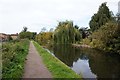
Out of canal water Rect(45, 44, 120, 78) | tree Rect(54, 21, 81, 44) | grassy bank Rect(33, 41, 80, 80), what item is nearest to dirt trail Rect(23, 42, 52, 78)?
grassy bank Rect(33, 41, 80, 80)

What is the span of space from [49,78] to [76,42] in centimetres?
4976

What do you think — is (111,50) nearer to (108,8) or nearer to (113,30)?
(113,30)

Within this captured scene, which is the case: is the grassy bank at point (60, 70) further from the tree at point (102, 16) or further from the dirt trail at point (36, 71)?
the tree at point (102, 16)

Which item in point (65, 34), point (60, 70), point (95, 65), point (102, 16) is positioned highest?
point (102, 16)

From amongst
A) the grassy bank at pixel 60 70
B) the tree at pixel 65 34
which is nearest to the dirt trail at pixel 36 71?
the grassy bank at pixel 60 70

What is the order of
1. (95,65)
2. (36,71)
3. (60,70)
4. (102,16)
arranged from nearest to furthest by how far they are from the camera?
(36,71) → (60,70) → (95,65) → (102,16)

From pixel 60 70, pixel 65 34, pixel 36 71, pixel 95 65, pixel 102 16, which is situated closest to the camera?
pixel 36 71

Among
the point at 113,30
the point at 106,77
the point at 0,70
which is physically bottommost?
the point at 106,77

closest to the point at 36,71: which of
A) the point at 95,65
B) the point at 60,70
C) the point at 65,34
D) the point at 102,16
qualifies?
the point at 60,70

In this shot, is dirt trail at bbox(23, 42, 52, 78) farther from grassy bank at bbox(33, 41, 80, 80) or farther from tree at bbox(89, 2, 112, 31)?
tree at bbox(89, 2, 112, 31)

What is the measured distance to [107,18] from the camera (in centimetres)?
5334

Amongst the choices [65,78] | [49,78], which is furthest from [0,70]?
[65,78]

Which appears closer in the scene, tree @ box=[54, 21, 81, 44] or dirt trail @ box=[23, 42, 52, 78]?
dirt trail @ box=[23, 42, 52, 78]

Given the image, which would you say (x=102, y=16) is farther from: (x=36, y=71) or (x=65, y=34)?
(x=36, y=71)
